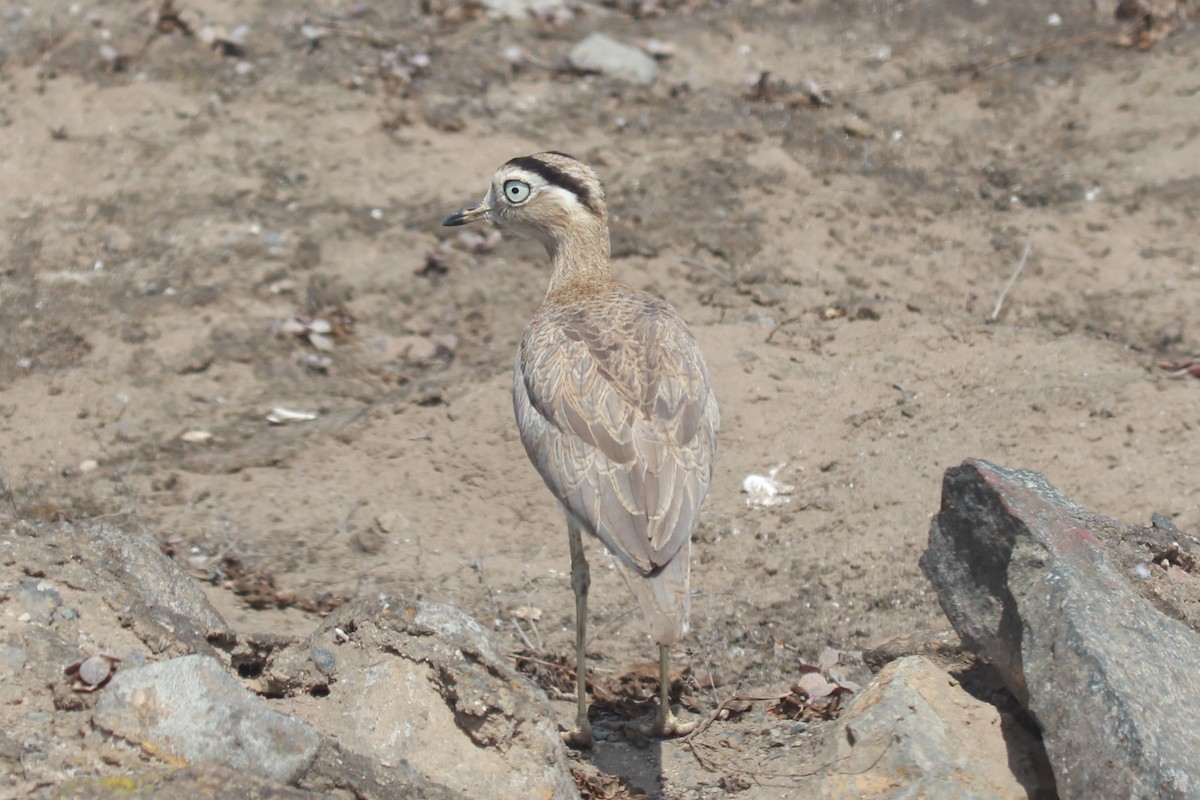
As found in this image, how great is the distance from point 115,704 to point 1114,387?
5.03m

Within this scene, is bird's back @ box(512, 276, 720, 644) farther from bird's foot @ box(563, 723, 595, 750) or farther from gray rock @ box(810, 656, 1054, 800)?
bird's foot @ box(563, 723, 595, 750)

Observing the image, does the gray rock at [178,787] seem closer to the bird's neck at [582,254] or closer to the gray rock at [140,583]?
the gray rock at [140,583]

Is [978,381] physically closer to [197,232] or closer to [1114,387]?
[1114,387]

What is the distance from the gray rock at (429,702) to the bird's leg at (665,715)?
0.87 metres

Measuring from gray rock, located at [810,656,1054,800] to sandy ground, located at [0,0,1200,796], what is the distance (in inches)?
42.7

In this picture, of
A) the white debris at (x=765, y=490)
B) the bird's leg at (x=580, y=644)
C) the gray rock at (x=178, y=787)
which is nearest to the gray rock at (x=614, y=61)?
the white debris at (x=765, y=490)

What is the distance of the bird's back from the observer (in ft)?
14.8

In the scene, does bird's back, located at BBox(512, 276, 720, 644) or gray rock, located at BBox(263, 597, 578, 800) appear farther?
bird's back, located at BBox(512, 276, 720, 644)

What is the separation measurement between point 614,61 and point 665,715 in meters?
6.01

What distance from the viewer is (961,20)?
10508 mm

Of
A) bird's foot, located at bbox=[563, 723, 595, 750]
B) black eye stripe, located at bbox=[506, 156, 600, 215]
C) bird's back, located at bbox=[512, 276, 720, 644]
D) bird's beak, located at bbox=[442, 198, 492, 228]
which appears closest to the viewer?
bird's back, located at bbox=[512, 276, 720, 644]

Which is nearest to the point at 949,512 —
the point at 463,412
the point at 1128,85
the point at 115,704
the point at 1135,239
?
the point at 115,704

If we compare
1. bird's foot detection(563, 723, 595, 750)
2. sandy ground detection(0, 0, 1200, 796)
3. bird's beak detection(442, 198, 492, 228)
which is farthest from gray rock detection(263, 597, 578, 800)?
bird's beak detection(442, 198, 492, 228)

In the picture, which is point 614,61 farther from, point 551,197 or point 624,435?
point 624,435
